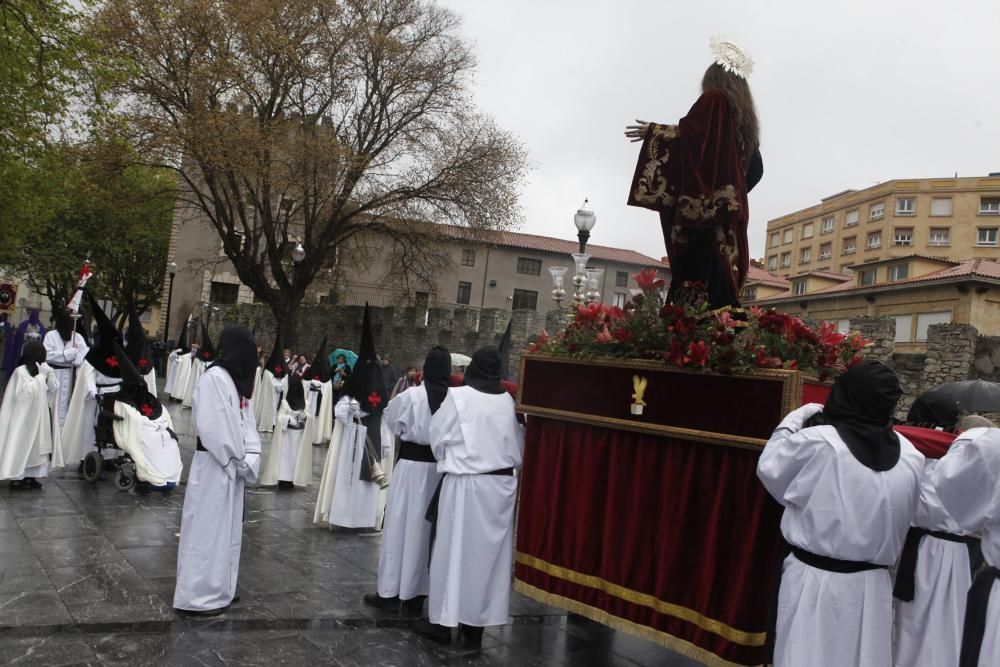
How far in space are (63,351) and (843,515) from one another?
33.5 feet

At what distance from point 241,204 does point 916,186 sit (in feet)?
166

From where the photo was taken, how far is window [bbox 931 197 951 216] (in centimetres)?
5653

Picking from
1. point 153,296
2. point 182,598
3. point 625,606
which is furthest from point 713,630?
point 153,296

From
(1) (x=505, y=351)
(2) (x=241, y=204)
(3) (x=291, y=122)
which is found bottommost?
(1) (x=505, y=351)

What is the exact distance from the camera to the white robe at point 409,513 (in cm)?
554

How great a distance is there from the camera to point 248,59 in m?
23.2

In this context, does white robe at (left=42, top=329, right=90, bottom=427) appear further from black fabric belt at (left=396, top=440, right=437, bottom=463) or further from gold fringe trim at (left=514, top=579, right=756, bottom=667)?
gold fringe trim at (left=514, top=579, right=756, bottom=667)

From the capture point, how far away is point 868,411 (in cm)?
346

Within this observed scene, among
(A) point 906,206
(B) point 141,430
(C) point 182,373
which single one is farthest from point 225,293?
(A) point 906,206

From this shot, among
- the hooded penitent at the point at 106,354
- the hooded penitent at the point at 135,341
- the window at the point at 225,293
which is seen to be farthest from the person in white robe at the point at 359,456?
the window at the point at 225,293

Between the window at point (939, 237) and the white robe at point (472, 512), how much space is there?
60.8 metres

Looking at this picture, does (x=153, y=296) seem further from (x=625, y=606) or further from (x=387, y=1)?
(x=625, y=606)

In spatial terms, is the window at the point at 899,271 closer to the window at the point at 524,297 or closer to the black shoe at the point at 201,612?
the window at the point at 524,297

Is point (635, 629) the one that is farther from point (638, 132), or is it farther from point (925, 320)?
point (925, 320)
